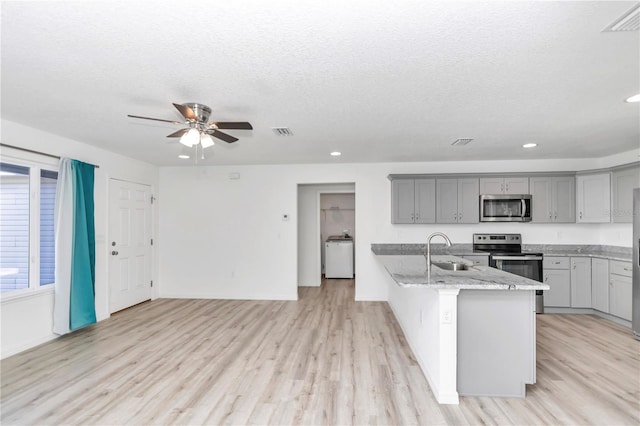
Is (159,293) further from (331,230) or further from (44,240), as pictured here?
(331,230)

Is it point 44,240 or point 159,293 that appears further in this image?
point 159,293

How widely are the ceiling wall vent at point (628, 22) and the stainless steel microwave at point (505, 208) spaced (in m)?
→ 3.71

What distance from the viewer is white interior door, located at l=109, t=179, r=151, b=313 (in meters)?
4.84

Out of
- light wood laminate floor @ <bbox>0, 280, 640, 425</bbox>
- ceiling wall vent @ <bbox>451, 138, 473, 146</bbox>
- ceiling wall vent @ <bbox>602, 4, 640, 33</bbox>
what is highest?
ceiling wall vent @ <bbox>602, 4, 640, 33</bbox>

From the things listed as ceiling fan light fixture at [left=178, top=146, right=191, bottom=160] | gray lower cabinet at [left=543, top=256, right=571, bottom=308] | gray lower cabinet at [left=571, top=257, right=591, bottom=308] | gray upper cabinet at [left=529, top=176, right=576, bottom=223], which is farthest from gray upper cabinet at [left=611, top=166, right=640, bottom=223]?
ceiling fan light fixture at [left=178, top=146, right=191, bottom=160]

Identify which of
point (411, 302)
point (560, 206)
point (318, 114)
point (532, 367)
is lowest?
point (532, 367)

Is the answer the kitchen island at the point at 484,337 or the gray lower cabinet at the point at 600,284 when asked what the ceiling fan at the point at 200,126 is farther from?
the gray lower cabinet at the point at 600,284

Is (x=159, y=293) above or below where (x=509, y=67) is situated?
below

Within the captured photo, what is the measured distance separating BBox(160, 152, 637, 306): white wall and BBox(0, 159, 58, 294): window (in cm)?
219

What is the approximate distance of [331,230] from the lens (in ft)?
28.8

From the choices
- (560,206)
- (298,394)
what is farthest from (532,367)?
(560,206)

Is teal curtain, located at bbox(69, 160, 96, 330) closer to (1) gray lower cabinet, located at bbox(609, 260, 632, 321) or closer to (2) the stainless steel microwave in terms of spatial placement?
(2) the stainless steel microwave

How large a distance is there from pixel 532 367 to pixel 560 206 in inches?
139

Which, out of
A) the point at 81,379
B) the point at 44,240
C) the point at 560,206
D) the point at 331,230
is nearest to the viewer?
the point at 81,379
